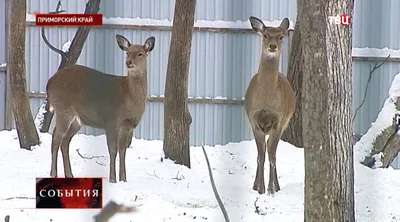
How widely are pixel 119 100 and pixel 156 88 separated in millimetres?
492

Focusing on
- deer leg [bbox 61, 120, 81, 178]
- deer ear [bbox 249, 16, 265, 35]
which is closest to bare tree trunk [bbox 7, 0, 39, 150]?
deer leg [bbox 61, 120, 81, 178]

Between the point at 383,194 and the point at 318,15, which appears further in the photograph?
the point at 383,194

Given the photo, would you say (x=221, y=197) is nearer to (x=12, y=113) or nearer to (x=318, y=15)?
(x=318, y=15)

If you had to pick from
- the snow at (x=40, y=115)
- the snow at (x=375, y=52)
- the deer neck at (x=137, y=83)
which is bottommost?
the snow at (x=40, y=115)

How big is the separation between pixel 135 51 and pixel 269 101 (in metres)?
1.09

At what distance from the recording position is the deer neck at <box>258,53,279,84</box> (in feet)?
20.6

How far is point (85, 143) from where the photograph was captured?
5832 mm

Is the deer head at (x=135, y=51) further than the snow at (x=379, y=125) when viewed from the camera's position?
No

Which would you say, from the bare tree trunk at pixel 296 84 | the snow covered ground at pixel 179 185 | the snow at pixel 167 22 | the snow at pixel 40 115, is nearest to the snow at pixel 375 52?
the bare tree trunk at pixel 296 84

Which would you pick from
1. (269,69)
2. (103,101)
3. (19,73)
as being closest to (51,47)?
(19,73)

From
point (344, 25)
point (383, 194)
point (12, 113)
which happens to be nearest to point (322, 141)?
point (344, 25)

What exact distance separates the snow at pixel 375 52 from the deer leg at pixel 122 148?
7.00 ft

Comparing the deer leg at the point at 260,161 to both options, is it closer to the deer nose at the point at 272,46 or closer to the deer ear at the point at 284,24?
the deer nose at the point at 272,46

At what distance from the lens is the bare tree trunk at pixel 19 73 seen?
20.6ft
